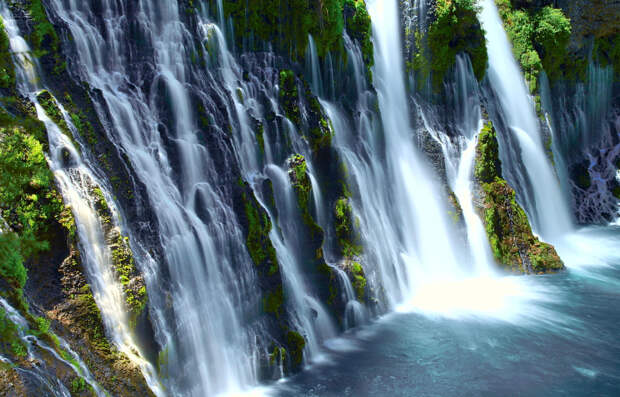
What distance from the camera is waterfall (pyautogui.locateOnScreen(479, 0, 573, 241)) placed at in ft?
61.3

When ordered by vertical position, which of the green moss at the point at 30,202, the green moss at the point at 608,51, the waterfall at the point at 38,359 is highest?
the green moss at the point at 608,51

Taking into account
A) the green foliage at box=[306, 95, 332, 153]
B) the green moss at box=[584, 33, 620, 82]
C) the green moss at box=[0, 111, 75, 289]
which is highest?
the green moss at box=[584, 33, 620, 82]

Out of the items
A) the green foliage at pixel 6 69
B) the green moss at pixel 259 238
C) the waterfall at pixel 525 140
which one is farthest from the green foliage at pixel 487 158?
the green foliage at pixel 6 69

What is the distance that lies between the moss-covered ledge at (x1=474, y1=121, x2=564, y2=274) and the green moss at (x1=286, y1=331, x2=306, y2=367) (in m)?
7.67

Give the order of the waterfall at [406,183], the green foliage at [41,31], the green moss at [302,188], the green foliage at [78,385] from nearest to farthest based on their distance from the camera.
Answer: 1. the green foliage at [78,385]
2. the green foliage at [41,31]
3. the green moss at [302,188]
4. the waterfall at [406,183]

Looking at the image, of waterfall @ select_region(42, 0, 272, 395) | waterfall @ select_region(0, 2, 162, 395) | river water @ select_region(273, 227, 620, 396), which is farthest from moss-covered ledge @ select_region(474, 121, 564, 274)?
waterfall @ select_region(0, 2, 162, 395)

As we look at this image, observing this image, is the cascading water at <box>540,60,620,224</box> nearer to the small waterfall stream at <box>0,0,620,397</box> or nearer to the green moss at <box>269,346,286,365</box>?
the small waterfall stream at <box>0,0,620,397</box>

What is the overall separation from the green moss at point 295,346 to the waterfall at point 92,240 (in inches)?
119

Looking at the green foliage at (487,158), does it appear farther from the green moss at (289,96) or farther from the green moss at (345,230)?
the green moss at (289,96)

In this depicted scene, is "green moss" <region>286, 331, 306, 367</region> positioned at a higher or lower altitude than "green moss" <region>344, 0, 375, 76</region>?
lower

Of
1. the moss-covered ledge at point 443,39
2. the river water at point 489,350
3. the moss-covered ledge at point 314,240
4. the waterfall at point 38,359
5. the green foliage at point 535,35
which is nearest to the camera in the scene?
the waterfall at point 38,359

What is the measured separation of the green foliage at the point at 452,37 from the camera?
1697 cm

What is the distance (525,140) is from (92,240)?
16410mm

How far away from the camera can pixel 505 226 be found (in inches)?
617
